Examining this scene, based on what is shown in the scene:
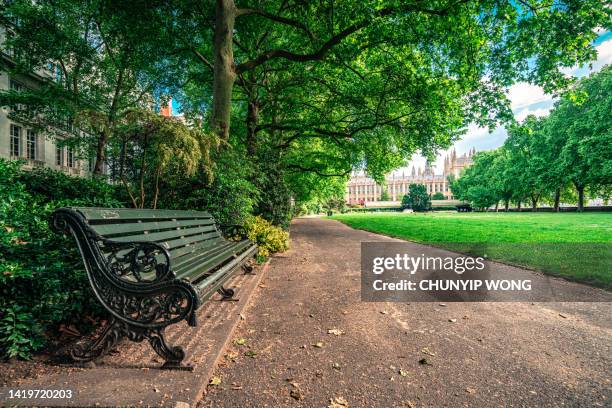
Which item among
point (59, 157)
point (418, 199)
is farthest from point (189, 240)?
point (418, 199)

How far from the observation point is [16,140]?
82.7ft

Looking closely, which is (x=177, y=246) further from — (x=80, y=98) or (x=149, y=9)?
(x=80, y=98)

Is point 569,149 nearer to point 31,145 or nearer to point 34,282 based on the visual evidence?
point 34,282

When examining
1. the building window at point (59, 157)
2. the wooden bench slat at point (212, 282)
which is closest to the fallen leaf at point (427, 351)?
the wooden bench slat at point (212, 282)

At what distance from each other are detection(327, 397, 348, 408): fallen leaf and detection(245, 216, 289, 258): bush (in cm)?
505

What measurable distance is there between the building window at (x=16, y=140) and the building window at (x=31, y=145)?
1.03m

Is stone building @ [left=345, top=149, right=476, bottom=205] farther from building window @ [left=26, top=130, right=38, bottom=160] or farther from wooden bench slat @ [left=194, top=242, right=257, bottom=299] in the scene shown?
wooden bench slat @ [left=194, top=242, right=257, bottom=299]

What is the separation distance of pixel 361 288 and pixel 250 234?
10.9 feet

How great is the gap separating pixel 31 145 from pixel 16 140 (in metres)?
1.91

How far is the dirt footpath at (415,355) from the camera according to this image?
208cm

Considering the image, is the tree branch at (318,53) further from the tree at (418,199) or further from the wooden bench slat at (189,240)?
the tree at (418,199)

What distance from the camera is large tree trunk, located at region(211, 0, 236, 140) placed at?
7113 millimetres

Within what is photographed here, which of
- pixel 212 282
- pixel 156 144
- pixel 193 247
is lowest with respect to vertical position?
pixel 212 282

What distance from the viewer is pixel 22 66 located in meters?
14.5
